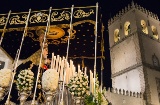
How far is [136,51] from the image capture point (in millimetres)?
40875

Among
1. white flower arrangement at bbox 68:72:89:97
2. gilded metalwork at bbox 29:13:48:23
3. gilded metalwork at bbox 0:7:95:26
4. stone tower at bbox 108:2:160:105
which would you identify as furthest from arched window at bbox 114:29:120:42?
white flower arrangement at bbox 68:72:89:97

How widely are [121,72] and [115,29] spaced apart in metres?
11.1

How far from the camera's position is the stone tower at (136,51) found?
38562 mm

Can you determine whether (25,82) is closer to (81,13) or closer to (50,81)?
(50,81)

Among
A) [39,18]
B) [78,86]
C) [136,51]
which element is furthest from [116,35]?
[78,86]

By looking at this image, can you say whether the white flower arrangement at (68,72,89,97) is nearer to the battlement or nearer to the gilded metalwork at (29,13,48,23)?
the gilded metalwork at (29,13,48,23)

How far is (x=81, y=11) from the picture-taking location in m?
7.25

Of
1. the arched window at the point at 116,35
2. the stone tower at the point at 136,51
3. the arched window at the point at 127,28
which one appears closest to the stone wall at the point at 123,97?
the stone tower at the point at 136,51

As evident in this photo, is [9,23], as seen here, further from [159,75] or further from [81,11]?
[159,75]

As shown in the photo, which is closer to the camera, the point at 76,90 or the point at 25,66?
the point at 76,90

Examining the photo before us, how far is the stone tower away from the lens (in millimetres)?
38562

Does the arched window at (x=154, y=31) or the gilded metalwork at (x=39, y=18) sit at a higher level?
the arched window at (x=154, y=31)

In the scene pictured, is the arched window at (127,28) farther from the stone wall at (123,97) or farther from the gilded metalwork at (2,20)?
the gilded metalwork at (2,20)

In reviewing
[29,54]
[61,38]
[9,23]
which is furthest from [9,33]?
[61,38]
